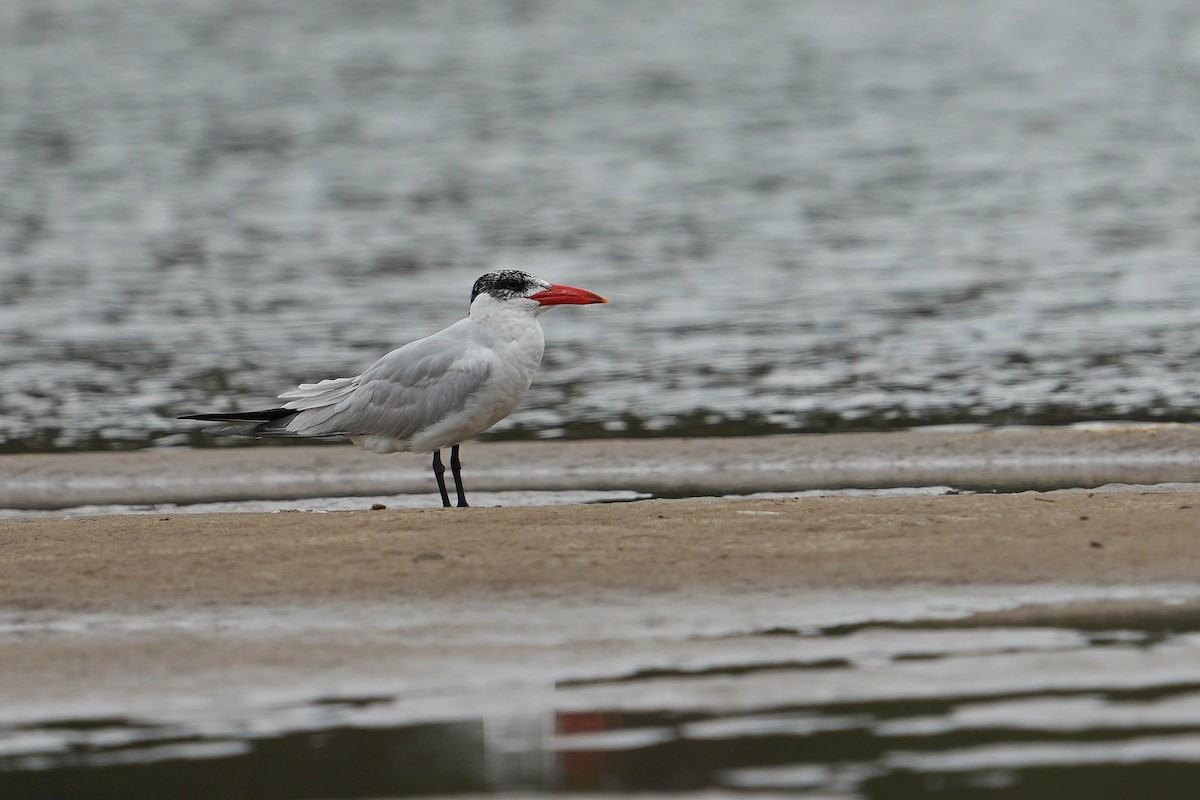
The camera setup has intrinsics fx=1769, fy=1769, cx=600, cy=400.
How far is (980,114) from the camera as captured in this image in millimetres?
24953

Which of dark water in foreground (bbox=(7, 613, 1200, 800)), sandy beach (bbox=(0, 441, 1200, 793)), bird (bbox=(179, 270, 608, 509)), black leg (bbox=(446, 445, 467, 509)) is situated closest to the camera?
dark water in foreground (bbox=(7, 613, 1200, 800))

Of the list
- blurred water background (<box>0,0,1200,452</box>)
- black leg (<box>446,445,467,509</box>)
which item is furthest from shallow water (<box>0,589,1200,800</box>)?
blurred water background (<box>0,0,1200,452</box>)

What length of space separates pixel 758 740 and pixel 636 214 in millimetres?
14940

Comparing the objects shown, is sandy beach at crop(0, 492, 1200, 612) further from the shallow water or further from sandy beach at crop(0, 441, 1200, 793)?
the shallow water

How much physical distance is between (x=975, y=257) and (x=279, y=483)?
26.8ft

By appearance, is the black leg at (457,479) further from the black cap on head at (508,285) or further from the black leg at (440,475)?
the black cap on head at (508,285)

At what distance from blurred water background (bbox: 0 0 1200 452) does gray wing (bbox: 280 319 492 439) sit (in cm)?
206

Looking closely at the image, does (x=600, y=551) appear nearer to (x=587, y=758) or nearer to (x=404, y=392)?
(x=587, y=758)

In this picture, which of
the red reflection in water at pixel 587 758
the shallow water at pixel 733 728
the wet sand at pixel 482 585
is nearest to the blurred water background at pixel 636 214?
the wet sand at pixel 482 585

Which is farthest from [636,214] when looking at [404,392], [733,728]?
[733,728]

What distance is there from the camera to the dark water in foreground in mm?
3420

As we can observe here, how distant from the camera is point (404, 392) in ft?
24.2

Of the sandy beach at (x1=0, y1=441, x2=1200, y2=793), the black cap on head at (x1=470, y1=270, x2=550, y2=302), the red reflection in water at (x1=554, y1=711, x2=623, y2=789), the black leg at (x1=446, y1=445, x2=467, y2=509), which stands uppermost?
the black cap on head at (x1=470, y1=270, x2=550, y2=302)

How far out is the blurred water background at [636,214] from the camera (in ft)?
35.1
